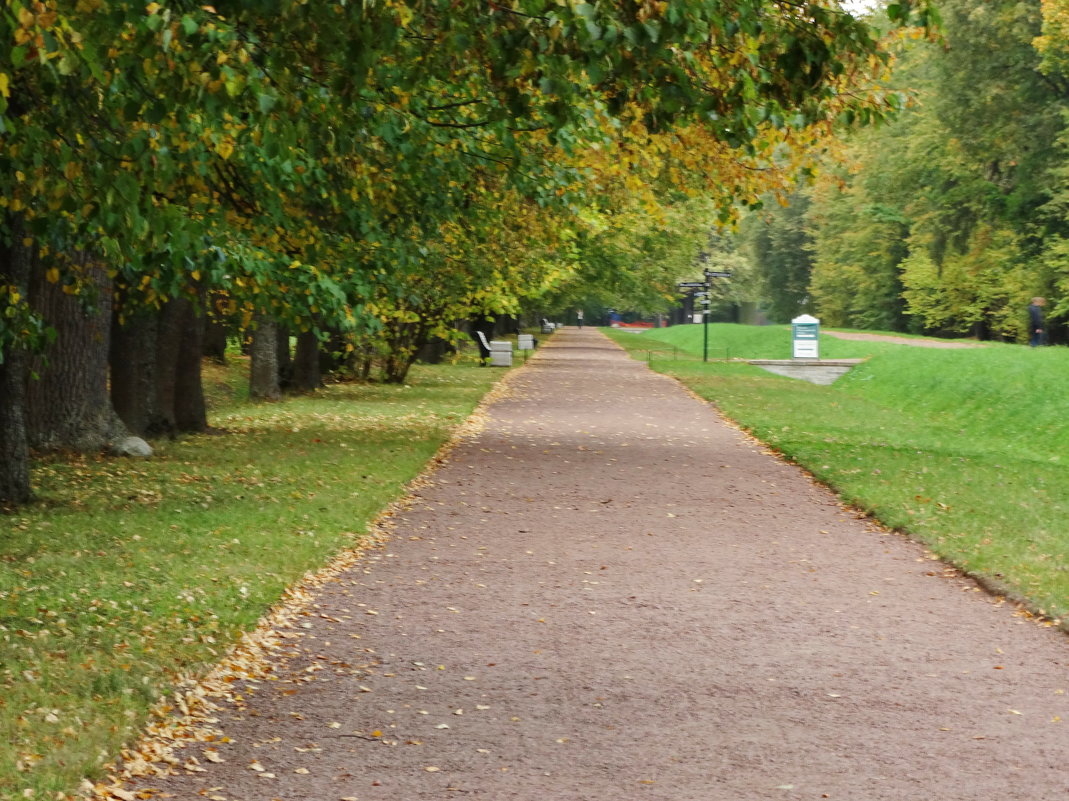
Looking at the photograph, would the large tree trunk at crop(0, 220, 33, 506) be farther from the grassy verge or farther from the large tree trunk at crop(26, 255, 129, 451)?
the large tree trunk at crop(26, 255, 129, 451)

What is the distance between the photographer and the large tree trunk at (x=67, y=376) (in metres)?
14.3

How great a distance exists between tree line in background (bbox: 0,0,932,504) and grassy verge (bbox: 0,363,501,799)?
1.15 meters

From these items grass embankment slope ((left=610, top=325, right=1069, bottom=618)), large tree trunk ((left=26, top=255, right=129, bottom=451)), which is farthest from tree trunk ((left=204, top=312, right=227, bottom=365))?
large tree trunk ((left=26, top=255, right=129, bottom=451))

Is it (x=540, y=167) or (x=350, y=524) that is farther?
(x=540, y=167)

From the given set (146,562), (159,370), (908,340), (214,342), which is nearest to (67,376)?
(159,370)

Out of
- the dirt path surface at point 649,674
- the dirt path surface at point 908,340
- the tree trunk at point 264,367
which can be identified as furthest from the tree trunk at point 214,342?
the dirt path surface at point 908,340

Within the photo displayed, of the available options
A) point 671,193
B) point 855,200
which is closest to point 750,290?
point 855,200

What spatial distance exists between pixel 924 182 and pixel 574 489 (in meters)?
42.1

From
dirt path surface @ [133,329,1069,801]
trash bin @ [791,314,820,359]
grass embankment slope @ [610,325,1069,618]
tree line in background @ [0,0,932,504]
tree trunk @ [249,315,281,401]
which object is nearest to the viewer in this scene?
dirt path surface @ [133,329,1069,801]

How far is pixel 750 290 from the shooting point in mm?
93688

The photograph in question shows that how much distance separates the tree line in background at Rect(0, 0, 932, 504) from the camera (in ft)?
20.8

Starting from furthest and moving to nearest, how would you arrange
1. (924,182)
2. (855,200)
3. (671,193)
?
1. (855,200)
2. (924,182)
3. (671,193)

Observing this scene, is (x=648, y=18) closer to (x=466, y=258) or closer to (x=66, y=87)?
(x=66, y=87)

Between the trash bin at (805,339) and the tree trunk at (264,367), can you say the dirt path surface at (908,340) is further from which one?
the tree trunk at (264,367)
